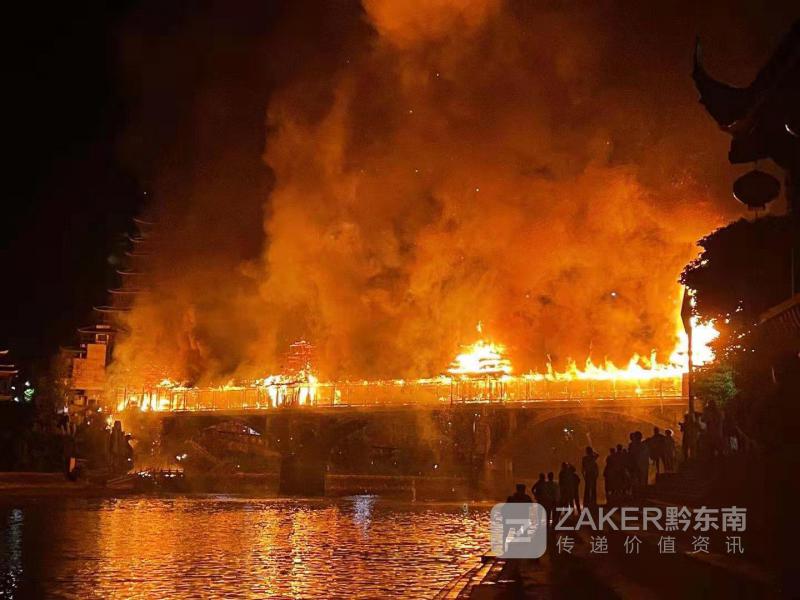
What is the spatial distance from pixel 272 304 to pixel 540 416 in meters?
35.4

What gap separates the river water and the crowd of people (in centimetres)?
235

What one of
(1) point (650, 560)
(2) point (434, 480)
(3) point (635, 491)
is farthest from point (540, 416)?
(1) point (650, 560)

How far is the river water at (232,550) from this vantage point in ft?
62.4

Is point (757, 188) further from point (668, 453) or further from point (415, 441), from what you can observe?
point (415, 441)

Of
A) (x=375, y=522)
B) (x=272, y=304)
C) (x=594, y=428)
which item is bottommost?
(x=375, y=522)

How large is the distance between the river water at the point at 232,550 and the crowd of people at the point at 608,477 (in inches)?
92.3

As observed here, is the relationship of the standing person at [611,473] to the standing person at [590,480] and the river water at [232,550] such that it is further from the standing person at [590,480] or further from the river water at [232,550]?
the river water at [232,550]

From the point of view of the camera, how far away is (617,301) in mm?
67500

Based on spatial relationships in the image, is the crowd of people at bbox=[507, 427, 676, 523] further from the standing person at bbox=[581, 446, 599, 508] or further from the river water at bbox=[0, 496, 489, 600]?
the river water at bbox=[0, 496, 489, 600]

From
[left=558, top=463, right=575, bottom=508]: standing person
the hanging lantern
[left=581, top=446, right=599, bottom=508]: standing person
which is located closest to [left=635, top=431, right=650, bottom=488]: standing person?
[left=581, top=446, right=599, bottom=508]: standing person

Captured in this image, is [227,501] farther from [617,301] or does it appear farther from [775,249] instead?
[775,249]

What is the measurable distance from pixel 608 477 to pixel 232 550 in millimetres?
10725

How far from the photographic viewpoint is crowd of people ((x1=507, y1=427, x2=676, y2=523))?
23.8 meters

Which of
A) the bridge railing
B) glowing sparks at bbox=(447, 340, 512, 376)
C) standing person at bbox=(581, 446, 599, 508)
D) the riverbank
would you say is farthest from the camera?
glowing sparks at bbox=(447, 340, 512, 376)
